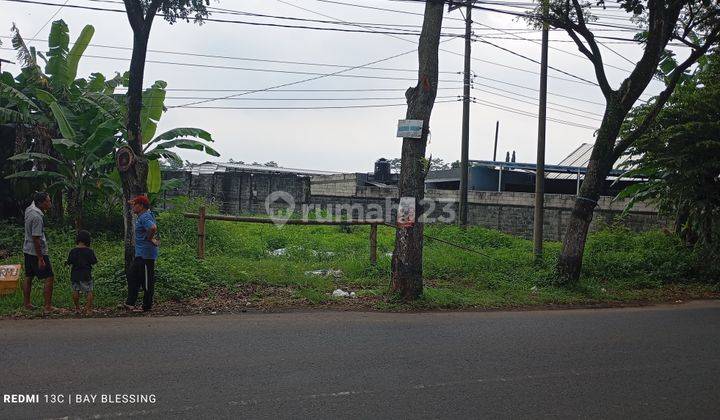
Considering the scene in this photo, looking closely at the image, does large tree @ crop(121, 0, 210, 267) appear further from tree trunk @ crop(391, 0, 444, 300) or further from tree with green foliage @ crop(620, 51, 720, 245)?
tree with green foliage @ crop(620, 51, 720, 245)

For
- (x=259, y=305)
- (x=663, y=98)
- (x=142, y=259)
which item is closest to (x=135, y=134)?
(x=142, y=259)

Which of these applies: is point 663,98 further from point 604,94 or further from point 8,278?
point 8,278

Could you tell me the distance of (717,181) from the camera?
14.8 m

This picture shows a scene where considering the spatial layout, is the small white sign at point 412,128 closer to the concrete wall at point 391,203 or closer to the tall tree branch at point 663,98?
the tall tree branch at point 663,98

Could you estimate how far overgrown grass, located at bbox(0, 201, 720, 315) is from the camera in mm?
10117

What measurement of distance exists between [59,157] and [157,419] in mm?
12243

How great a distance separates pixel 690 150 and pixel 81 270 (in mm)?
13137

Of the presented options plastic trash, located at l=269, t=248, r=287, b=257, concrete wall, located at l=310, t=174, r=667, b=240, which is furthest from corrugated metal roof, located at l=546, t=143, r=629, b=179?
plastic trash, located at l=269, t=248, r=287, b=257

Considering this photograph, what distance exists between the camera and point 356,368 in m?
6.08

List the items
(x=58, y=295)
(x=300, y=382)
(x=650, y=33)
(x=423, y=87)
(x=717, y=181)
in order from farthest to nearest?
1. (x=717, y=181)
2. (x=650, y=33)
3. (x=423, y=87)
4. (x=58, y=295)
5. (x=300, y=382)

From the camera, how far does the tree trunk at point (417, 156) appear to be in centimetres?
1006

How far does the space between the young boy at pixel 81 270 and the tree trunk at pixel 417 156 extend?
4.72 m

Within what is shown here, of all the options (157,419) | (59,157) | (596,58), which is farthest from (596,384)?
(59,157)

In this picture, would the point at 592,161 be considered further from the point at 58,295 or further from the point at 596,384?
the point at 58,295
